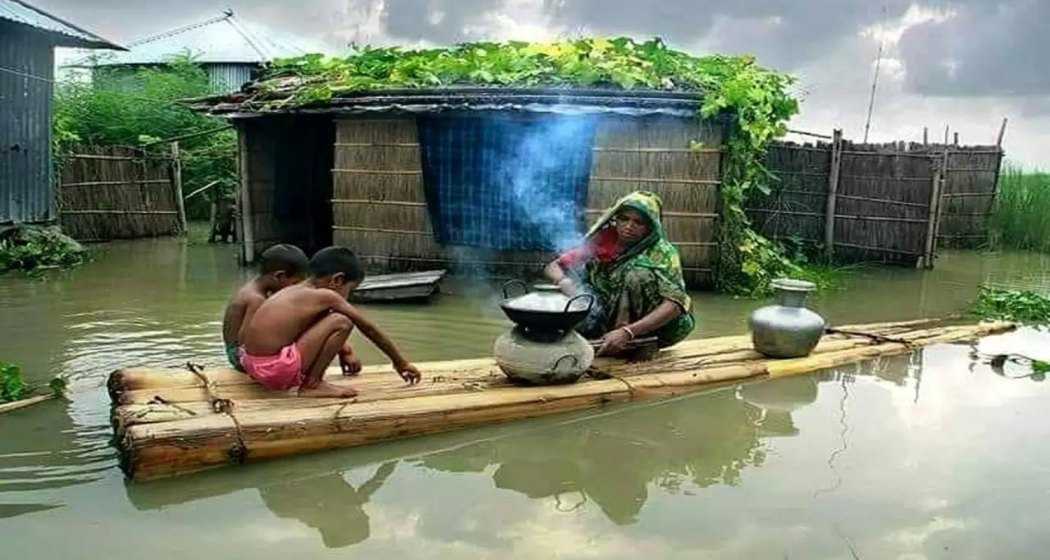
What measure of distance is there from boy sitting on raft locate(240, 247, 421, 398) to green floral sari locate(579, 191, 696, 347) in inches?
65.0

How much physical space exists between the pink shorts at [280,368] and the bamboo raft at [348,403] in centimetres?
7

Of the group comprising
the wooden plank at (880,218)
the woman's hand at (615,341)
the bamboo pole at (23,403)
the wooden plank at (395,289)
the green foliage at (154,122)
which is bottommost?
the bamboo pole at (23,403)

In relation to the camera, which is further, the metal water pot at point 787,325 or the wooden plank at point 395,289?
the wooden plank at point 395,289

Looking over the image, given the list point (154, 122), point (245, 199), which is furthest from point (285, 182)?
point (154, 122)

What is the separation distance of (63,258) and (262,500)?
9012 mm

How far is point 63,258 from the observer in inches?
443

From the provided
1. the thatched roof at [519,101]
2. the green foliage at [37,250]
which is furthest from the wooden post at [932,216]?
the green foliage at [37,250]

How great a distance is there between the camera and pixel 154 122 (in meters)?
18.8

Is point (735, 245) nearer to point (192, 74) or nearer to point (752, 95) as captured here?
point (752, 95)

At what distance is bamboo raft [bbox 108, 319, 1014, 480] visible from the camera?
12.3ft

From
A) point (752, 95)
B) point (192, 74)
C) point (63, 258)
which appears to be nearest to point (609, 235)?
point (752, 95)

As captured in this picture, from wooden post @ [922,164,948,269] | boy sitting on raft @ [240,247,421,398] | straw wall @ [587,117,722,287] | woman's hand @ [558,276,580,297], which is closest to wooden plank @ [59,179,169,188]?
straw wall @ [587,117,722,287]

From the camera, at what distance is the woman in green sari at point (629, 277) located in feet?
17.3

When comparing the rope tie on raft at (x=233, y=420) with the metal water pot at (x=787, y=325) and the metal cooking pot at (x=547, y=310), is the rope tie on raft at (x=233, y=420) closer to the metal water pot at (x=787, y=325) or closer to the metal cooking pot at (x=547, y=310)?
the metal cooking pot at (x=547, y=310)
